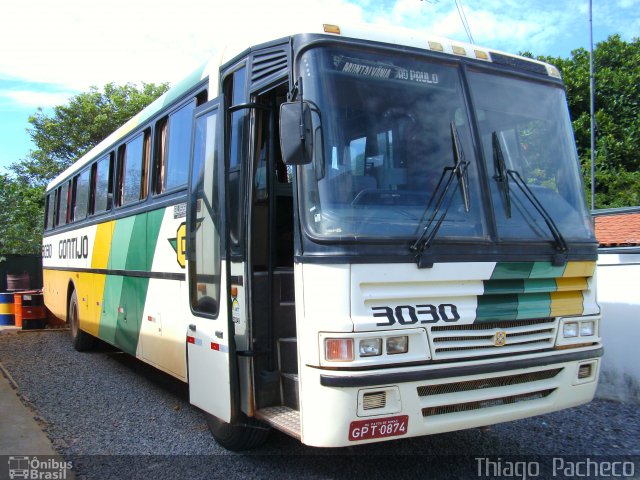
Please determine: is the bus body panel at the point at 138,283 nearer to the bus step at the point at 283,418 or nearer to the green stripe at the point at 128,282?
the green stripe at the point at 128,282

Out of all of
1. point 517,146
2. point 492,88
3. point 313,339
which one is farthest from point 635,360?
point 313,339

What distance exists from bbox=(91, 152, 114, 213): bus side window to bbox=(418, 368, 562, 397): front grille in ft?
18.1

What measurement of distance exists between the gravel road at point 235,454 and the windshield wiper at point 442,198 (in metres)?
1.80

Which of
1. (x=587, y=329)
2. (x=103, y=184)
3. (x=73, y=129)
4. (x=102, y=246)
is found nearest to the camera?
(x=587, y=329)

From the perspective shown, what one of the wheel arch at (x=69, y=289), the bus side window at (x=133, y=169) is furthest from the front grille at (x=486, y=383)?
the wheel arch at (x=69, y=289)

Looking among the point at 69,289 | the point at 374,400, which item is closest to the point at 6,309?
the point at 69,289

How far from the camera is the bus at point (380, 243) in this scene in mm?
3428

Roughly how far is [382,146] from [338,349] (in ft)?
4.45

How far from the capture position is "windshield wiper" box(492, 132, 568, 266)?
395cm

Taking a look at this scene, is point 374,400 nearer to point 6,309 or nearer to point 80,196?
point 80,196

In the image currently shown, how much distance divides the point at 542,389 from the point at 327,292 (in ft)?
5.84

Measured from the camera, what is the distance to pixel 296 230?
357 centimetres

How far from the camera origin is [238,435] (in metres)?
4.54

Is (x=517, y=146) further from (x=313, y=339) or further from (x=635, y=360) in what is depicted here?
(x=635, y=360)
